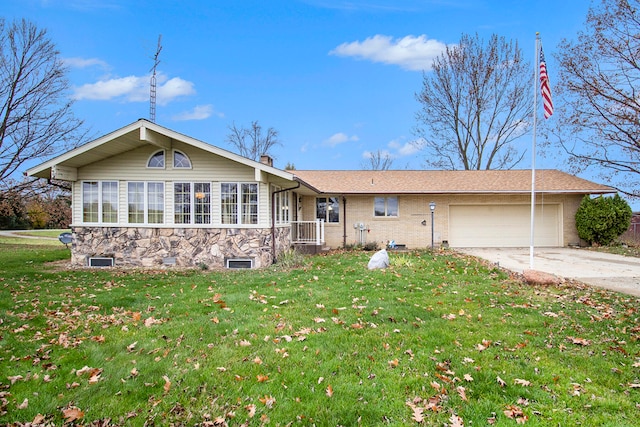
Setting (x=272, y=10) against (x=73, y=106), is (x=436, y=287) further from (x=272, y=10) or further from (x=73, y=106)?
(x=73, y=106)

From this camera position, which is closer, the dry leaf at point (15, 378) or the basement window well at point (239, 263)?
the dry leaf at point (15, 378)

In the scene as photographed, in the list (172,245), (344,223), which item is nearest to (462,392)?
(172,245)

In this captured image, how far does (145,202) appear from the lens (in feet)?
38.1

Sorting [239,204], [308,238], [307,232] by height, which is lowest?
[308,238]

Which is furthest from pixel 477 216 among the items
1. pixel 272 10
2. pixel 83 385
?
pixel 83 385

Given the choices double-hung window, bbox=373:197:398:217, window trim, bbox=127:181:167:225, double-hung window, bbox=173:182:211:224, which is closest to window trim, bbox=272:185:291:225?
double-hung window, bbox=173:182:211:224

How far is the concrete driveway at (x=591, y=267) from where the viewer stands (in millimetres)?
8328

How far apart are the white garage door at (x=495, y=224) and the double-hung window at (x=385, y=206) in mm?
2738

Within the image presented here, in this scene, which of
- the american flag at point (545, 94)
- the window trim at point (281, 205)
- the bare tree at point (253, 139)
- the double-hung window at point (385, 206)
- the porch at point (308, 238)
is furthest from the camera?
A: the bare tree at point (253, 139)

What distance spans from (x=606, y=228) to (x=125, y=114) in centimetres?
2280

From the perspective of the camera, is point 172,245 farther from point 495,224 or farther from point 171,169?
point 495,224

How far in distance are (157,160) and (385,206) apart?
1029 cm

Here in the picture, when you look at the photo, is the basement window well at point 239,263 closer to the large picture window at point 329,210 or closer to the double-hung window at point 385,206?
the large picture window at point 329,210

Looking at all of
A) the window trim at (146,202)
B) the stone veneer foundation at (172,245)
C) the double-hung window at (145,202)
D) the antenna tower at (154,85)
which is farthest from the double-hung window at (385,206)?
the antenna tower at (154,85)
